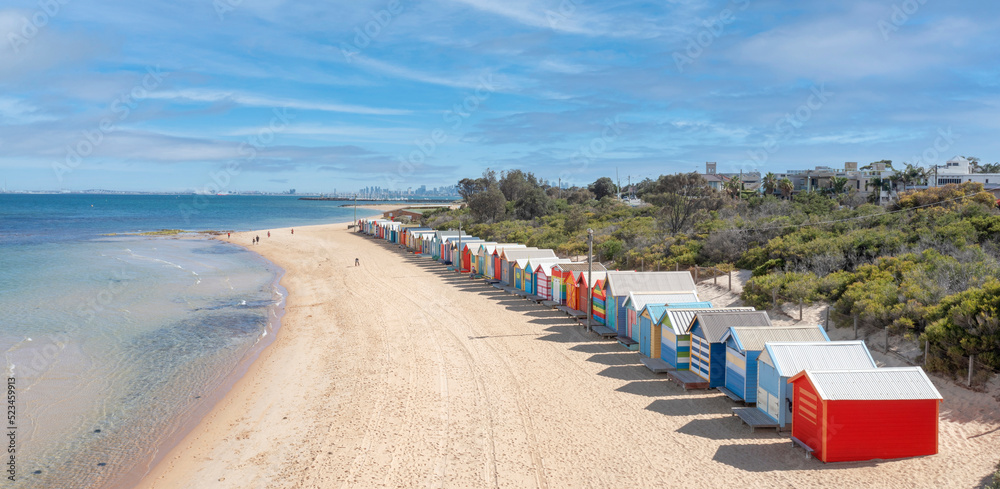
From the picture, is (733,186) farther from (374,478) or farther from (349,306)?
(374,478)

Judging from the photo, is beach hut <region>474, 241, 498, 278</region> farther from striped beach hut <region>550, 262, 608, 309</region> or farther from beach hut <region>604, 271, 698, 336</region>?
beach hut <region>604, 271, 698, 336</region>

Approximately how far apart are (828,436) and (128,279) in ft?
108

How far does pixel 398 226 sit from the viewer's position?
165ft

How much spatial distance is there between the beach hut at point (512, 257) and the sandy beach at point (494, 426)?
7184mm

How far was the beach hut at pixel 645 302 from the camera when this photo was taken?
47.6 ft

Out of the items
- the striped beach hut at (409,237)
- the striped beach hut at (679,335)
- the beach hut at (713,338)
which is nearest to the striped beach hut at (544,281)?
the striped beach hut at (679,335)

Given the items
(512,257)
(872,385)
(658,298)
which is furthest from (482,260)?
(872,385)

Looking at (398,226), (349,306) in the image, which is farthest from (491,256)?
(398,226)

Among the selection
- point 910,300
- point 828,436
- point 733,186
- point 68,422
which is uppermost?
point 733,186

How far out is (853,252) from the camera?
18656mm

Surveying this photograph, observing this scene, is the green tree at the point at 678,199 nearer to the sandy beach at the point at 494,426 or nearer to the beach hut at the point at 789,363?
the sandy beach at the point at 494,426

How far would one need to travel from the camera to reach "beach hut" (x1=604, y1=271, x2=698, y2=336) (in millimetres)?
16062

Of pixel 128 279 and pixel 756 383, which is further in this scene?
pixel 128 279

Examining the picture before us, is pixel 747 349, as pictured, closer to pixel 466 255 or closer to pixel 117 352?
pixel 117 352
